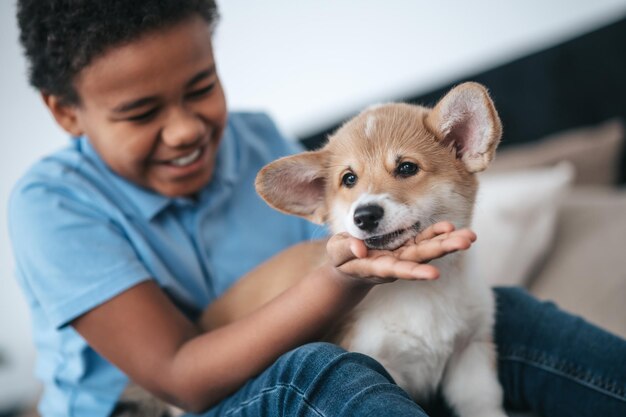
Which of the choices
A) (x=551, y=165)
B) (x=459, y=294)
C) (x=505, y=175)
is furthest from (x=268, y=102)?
(x=459, y=294)

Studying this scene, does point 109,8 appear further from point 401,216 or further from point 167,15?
point 401,216

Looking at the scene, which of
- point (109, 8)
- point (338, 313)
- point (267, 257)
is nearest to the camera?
point (338, 313)

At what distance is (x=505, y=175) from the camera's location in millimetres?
2525

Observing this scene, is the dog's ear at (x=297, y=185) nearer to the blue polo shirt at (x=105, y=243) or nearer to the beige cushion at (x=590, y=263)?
the blue polo shirt at (x=105, y=243)

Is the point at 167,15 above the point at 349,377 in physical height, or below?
above

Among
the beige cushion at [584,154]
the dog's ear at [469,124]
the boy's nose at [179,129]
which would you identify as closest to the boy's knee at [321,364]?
the dog's ear at [469,124]

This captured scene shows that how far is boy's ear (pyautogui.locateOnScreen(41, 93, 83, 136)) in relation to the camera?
4.39ft

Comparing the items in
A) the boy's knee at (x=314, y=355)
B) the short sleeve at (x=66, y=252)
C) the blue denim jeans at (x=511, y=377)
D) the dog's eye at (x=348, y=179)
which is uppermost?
the dog's eye at (x=348, y=179)

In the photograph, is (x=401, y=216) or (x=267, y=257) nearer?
(x=401, y=216)

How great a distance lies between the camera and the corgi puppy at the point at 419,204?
1.11 meters

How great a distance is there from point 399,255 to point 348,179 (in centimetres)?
29

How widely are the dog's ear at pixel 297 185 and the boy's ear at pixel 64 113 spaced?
1.69ft

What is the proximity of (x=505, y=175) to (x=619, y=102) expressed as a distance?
83cm

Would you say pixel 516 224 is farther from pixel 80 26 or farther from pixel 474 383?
pixel 80 26
